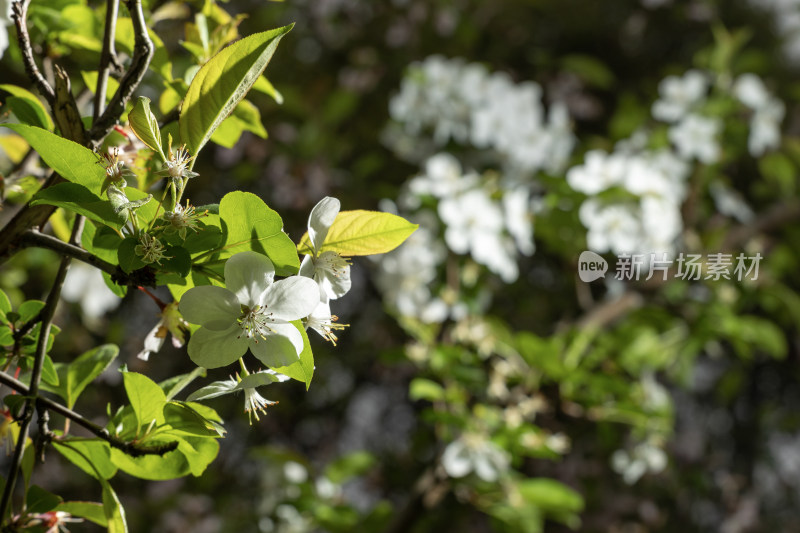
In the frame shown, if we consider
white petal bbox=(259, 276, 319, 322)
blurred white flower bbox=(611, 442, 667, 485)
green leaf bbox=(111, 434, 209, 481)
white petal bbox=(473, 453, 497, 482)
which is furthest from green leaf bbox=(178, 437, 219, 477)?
blurred white flower bbox=(611, 442, 667, 485)

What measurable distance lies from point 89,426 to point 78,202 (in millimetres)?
125

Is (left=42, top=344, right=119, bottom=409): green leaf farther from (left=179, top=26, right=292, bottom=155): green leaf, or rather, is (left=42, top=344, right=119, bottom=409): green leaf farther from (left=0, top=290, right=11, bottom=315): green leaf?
(left=179, top=26, right=292, bottom=155): green leaf

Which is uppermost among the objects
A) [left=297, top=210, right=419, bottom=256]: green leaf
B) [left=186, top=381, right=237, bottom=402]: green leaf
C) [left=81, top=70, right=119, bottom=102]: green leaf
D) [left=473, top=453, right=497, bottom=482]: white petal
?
[left=81, top=70, right=119, bottom=102]: green leaf

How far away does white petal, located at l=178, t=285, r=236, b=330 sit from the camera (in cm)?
34

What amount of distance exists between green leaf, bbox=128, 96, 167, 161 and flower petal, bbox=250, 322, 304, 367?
0.34 ft

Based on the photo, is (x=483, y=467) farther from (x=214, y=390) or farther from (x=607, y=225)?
(x=214, y=390)

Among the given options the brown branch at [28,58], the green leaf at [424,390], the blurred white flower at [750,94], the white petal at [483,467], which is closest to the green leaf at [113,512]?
the brown branch at [28,58]

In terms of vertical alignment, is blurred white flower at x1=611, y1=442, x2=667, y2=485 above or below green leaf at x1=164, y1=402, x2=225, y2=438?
below

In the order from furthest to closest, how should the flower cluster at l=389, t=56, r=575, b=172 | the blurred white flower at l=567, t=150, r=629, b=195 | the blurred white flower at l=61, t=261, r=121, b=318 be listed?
the flower cluster at l=389, t=56, r=575, b=172
the blurred white flower at l=567, t=150, r=629, b=195
the blurred white flower at l=61, t=261, r=121, b=318

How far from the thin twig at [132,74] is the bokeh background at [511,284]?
228 millimetres

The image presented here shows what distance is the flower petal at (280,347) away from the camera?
35cm

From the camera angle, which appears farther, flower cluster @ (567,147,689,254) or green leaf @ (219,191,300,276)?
flower cluster @ (567,147,689,254)

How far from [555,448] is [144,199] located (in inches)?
33.9

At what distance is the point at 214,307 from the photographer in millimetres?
341
